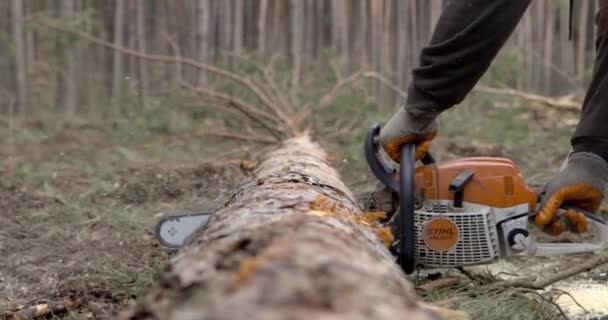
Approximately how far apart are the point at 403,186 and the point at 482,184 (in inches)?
12.8

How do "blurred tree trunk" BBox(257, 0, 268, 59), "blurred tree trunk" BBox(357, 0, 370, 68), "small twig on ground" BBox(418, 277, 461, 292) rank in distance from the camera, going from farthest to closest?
"blurred tree trunk" BBox(257, 0, 268, 59)
"blurred tree trunk" BBox(357, 0, 370, 68)
"small twig on ground" BBox(418, 277, 461, 292)

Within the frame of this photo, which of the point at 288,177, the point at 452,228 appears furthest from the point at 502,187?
the point at 288,177

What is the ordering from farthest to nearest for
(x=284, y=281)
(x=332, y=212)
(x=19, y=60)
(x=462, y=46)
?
1. (x=19, y=60)
2. (x=462, y=46)
3. (x=332, y=212)
4. (x=284, y=281)

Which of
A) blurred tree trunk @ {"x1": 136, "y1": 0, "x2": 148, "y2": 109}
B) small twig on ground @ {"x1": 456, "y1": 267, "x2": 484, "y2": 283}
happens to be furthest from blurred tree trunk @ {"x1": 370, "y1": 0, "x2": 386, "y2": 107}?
small twig on ground @ {"x1": 456, "y1": 267, "x2": 484, "y2": 283}

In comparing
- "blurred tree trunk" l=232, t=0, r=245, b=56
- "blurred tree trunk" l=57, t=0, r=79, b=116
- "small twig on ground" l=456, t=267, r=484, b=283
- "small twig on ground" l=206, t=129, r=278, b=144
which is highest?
"blurred tree trunk" l=232, t=0, r=245, b=56

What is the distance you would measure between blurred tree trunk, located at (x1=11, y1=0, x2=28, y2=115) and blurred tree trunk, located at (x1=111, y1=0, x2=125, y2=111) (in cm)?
92

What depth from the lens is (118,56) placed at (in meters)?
8.11

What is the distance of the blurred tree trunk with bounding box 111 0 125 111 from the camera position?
7875 mm

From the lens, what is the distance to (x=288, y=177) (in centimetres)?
220

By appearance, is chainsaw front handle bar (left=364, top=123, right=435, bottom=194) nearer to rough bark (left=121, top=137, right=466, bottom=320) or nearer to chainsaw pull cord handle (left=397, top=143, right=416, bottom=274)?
chainsaw pull cord handle (left=397, top=143, right=416, bottom=274)

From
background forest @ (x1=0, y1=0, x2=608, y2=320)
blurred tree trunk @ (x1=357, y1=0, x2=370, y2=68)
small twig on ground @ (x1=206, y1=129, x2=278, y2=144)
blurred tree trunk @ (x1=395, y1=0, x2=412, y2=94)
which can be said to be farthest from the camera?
blurred tree trunk @ (x1=357, y1=0, x2=370, y2=68)

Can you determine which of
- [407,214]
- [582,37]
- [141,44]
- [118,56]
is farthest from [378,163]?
[582,37]

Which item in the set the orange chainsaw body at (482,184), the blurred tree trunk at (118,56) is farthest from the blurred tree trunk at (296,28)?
the orange chainsaw body at (482,184)

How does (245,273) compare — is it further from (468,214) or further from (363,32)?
(363,32)
